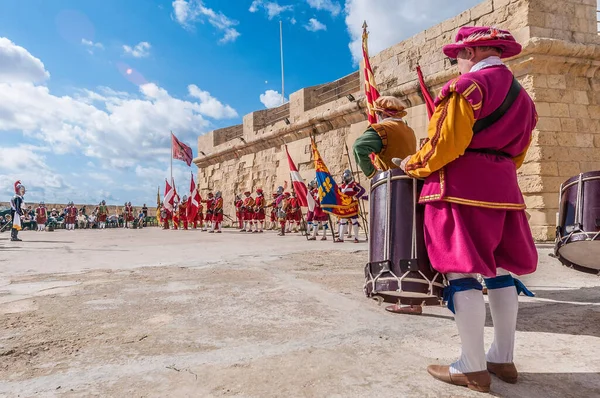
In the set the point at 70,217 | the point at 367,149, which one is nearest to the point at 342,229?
the point at 367,149

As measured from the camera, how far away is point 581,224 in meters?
2.56

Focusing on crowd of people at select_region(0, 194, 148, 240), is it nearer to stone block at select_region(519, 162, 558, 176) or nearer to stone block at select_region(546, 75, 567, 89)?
stone block at select_region(519, 162, 558, 176)

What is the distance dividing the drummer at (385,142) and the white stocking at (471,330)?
0.77 meters

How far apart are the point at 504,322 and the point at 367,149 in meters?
1.17

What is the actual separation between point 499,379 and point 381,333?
0.71m

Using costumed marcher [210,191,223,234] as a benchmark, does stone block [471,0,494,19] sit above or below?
above

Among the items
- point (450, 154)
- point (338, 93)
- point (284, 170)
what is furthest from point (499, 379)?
point (284, 170)

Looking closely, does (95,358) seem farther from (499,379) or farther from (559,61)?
(559,61)

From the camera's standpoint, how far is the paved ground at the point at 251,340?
1.58 meters

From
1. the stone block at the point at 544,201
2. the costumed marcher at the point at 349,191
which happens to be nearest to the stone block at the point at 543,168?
the stone block at the point at 544,201

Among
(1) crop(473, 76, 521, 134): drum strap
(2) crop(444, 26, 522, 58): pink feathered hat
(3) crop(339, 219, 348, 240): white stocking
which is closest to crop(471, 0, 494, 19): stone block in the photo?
(3) crop(339, 219, 348, 240): white stocking

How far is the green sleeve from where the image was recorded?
2322 mm

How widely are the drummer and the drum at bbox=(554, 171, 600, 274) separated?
43.7 inches

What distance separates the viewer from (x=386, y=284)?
1778 millimetres
